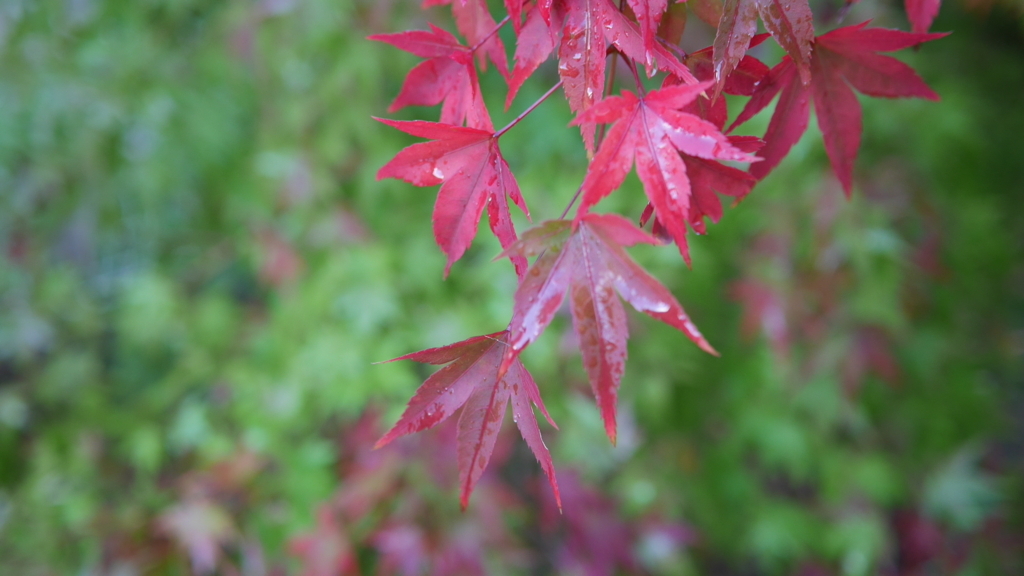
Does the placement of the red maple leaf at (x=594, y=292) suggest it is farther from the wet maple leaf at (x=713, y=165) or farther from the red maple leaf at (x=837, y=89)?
the red maple leaf at (x=837, y=89)

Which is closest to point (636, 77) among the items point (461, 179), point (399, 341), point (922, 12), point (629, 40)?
point (629, 40)

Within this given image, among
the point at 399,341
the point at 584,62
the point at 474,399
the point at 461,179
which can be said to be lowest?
the point at 399,341

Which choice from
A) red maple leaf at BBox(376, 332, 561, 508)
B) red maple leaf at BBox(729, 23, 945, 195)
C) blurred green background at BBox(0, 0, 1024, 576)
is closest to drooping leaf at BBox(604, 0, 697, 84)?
red maple leaf at BBox(729, 23, 945, 195)

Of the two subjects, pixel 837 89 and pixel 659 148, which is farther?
pixel 837 89

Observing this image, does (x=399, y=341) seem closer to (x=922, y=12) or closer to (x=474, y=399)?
(x=474, y=399)

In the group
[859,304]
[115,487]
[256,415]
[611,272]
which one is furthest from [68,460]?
[859,304]

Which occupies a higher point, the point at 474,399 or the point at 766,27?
the point at 766,27

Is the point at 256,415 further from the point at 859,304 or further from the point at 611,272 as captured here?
the point at 859,304
